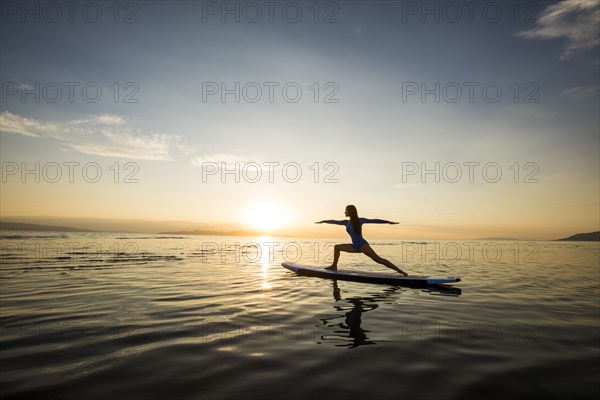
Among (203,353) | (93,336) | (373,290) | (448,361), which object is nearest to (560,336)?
(448,361)

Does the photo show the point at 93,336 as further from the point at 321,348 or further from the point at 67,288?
the point at 67,288

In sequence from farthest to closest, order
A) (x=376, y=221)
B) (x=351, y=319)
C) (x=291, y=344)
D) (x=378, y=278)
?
(x=376, y=221)
(x=378, y=278)
(x=351, y=319)
(x=291, y=344)

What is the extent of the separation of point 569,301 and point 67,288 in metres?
16.2

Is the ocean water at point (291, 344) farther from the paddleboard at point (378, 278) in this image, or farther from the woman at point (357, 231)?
the woman at point (357, 231)

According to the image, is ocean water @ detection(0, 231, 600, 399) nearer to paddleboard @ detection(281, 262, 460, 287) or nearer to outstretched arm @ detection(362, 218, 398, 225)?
paddleboard @ detection(281, 262, 460, 287)

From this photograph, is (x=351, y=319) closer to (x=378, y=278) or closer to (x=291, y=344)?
(x=291, y=344)

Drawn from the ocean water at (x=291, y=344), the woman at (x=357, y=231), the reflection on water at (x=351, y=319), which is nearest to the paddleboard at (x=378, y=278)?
the reflection on water at (x=351, y=319)

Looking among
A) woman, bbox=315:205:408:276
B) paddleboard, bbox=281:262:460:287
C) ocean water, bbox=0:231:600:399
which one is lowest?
paddleboard, bbox=281:262:460:287

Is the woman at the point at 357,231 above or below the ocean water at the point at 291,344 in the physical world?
above

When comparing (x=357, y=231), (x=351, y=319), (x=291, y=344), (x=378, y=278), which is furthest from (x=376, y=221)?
(x=291, y=344)

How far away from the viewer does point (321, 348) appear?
16.3ft

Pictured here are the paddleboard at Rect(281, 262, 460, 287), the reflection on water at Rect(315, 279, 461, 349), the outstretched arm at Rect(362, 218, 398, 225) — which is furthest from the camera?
the outstretched arm at Rect(362, 218, 398, 225)

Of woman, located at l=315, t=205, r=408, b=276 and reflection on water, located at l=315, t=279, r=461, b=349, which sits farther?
woman, located at l=315, t=205, r=408, b=276

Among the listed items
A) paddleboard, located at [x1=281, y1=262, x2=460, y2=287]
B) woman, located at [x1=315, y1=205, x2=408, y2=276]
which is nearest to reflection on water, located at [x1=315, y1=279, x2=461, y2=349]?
paddleboard, located at [x1=281, y1=262, x2=460, y2=287]
